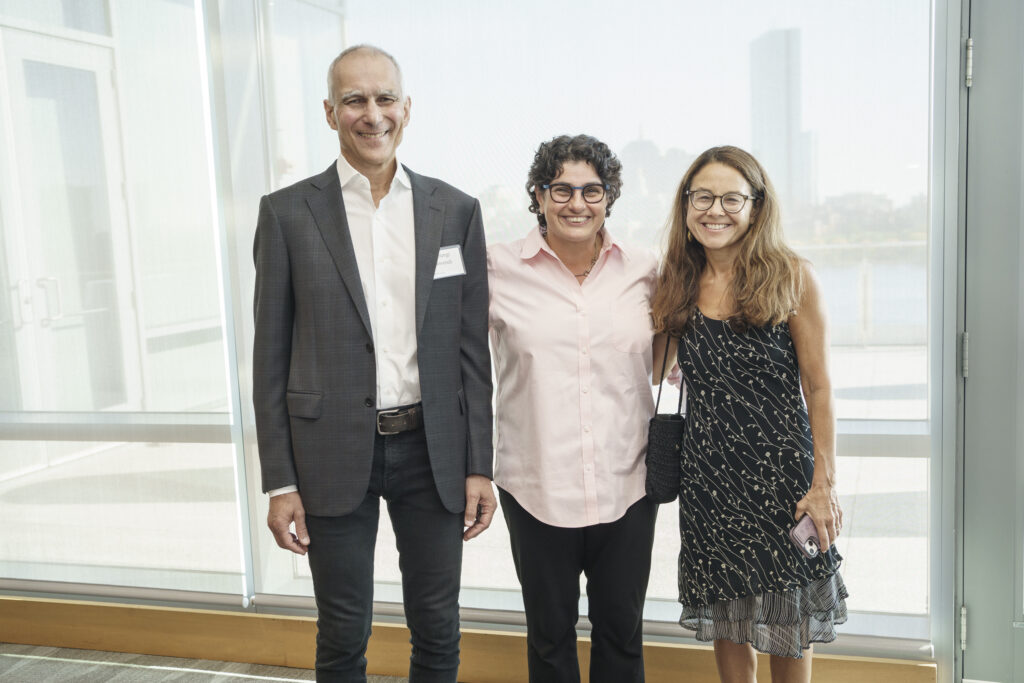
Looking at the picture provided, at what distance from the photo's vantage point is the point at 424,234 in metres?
1.91

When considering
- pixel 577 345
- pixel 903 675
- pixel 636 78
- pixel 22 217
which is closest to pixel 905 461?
pixel 903 675

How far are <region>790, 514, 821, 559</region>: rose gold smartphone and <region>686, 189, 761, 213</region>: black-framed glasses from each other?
73 cm

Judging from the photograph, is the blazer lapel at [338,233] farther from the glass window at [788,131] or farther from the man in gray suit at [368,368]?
the glass window at [788,131]

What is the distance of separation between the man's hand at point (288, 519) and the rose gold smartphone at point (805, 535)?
1.15 m

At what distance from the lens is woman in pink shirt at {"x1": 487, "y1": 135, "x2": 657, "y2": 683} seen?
193cm

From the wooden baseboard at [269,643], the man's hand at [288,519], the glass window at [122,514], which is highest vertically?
the man's hand at [288,519]

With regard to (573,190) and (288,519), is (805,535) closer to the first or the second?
(573,190)

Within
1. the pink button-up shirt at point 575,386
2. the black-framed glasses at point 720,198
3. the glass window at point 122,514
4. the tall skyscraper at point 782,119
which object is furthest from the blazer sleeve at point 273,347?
the tall skyscraper at point 782,119

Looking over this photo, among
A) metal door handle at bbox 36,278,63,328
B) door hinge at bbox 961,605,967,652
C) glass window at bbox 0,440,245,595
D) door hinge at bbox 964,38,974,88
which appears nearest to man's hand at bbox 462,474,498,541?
glass window at bbox 0,440,245,595

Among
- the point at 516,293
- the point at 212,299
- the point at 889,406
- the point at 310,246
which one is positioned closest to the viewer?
the point at 310,246

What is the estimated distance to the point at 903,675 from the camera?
244 centimetres

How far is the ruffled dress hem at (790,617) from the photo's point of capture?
188 cm

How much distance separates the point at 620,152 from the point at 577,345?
86 cm

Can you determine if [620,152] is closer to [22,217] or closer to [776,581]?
[776,581]
